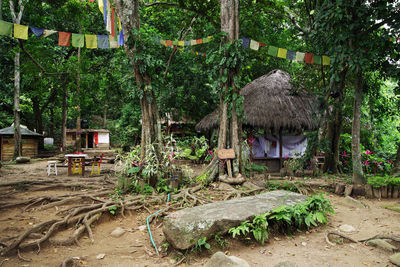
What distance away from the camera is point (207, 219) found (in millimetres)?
3225

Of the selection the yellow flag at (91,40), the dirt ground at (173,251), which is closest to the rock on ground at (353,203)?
the dirt ground at (173,251)

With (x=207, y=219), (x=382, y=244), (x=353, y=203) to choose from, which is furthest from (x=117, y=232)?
(x=353, y=203)

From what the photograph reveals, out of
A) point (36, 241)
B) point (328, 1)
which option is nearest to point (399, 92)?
point (328, 1)

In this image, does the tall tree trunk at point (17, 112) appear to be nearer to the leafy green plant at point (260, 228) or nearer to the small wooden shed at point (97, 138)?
the small wooden shed at point (97, 138)

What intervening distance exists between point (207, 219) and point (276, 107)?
316 inches

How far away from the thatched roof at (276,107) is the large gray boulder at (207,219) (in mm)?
6097

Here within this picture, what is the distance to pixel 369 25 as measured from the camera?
568 cm

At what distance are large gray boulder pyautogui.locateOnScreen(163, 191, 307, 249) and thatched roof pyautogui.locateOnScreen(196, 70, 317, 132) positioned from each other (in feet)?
20.0

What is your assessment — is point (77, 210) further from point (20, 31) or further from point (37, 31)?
point (37, 31)

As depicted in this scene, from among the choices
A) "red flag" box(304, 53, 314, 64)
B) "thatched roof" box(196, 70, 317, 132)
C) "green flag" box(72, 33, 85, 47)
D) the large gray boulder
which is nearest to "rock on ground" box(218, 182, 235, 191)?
the large gray boulder

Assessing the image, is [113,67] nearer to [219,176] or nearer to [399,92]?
[219,176]

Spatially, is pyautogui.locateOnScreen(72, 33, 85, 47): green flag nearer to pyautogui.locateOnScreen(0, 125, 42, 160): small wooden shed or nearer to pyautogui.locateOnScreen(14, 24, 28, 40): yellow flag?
pyautogui.locateOnScreen(14, 24, 28, 40): yellow flag

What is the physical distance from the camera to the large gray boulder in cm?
306

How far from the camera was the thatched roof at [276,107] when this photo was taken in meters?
10.0
